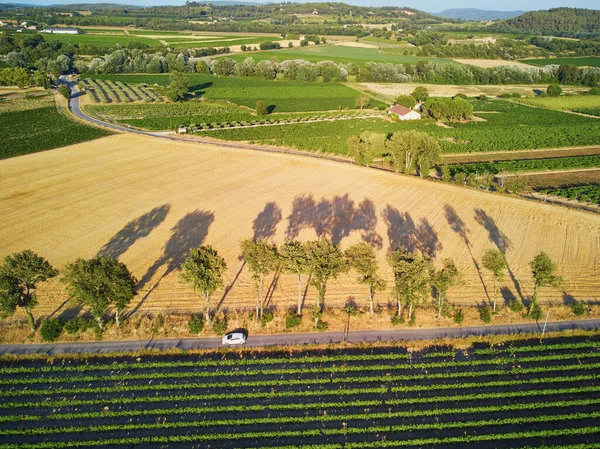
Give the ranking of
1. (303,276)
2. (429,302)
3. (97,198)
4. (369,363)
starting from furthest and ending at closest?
(97,198), (303,276), (429,302), (369,363)

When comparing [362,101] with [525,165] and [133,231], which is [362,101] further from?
[133,231]

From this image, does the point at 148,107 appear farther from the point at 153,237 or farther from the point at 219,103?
the point at 153,237

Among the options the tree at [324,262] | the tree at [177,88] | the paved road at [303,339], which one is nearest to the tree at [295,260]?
the tree at [324,262]

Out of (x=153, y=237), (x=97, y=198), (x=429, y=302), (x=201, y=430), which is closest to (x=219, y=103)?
(x=97, y=198)

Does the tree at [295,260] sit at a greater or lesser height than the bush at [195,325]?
greater

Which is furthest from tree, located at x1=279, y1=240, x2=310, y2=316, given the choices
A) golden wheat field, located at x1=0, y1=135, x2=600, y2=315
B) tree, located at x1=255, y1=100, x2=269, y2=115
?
tree, located at x1=255, y1=100, x2=269, y2=115

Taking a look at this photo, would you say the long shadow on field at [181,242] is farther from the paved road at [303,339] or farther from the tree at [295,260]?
the tree at [295,260]
